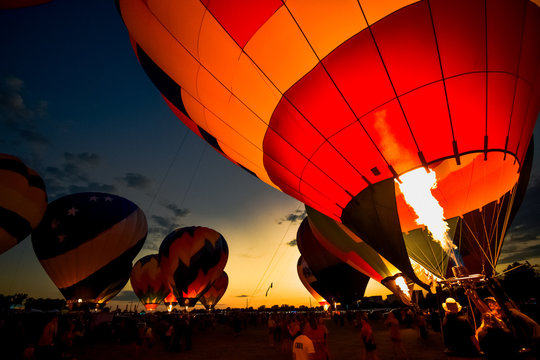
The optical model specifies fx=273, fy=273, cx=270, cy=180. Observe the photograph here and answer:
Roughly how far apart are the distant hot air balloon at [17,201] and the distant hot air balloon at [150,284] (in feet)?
54.4

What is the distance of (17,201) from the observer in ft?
36.9

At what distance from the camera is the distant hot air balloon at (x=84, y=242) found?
14.4 meters

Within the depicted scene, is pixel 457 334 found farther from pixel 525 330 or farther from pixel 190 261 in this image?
pixel 190 261

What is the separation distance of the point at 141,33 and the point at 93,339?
40.3ft

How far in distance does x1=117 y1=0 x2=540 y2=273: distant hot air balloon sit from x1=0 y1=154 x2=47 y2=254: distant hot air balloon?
1040 centimetres

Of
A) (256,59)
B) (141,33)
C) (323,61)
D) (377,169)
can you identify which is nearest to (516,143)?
(377,169)

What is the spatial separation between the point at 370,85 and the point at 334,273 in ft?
40.5

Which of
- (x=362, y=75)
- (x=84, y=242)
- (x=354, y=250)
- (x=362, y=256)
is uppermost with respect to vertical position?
(x=84, y=242)

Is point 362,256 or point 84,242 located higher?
point 84,242

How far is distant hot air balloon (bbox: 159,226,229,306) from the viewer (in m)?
18.6

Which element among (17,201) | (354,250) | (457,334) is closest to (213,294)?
(17,201)

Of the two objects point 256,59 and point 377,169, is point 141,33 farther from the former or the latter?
point 377,169

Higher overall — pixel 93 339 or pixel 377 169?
pixel 377 169

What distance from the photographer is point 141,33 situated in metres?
5.32
